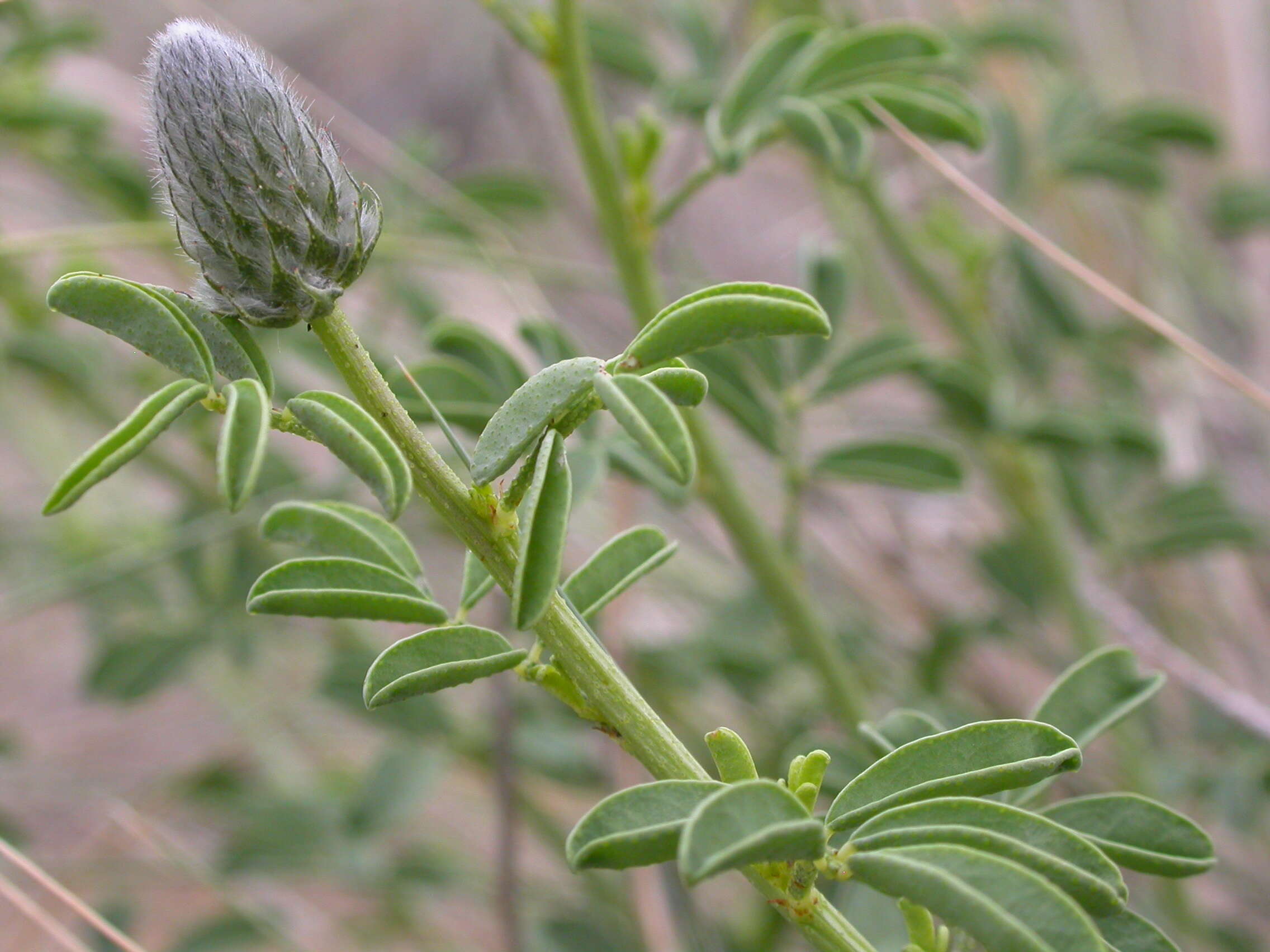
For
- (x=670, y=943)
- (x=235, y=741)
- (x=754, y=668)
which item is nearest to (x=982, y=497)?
(x=754, y=668)

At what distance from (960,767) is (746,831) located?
167 millimetres

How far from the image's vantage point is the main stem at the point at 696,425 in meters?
1.12

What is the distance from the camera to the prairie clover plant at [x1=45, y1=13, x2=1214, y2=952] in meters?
0.55

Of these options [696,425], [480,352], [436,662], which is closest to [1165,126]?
[696,425]

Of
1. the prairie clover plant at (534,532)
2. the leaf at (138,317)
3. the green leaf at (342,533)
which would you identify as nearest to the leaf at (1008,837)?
the prairie clover plant at (534,532)

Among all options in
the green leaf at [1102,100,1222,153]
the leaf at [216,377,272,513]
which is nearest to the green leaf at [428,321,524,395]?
the leaf at [216,377,272,513]

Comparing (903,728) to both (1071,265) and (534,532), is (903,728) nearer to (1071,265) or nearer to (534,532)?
(534,532)

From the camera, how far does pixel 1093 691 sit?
819mm

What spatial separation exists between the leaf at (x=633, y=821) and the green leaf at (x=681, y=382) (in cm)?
18

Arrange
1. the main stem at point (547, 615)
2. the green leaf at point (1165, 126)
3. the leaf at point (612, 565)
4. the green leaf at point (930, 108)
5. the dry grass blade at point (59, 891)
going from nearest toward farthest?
the main stem at point (547, 615), the leaf at point (612, 565), the dry grass blade at point (59, 891), the green leaf at point (930, 108), the green leaf at point (1165, 126)

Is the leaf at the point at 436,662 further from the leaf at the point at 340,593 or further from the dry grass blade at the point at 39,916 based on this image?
the dry grass blade at the point at 39,916

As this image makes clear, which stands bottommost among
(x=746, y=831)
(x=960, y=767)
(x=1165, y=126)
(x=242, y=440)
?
(x=1165, y=126)

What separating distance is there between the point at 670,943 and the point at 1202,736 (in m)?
0.81

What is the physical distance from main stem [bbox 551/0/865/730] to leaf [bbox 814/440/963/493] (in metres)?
0.11
